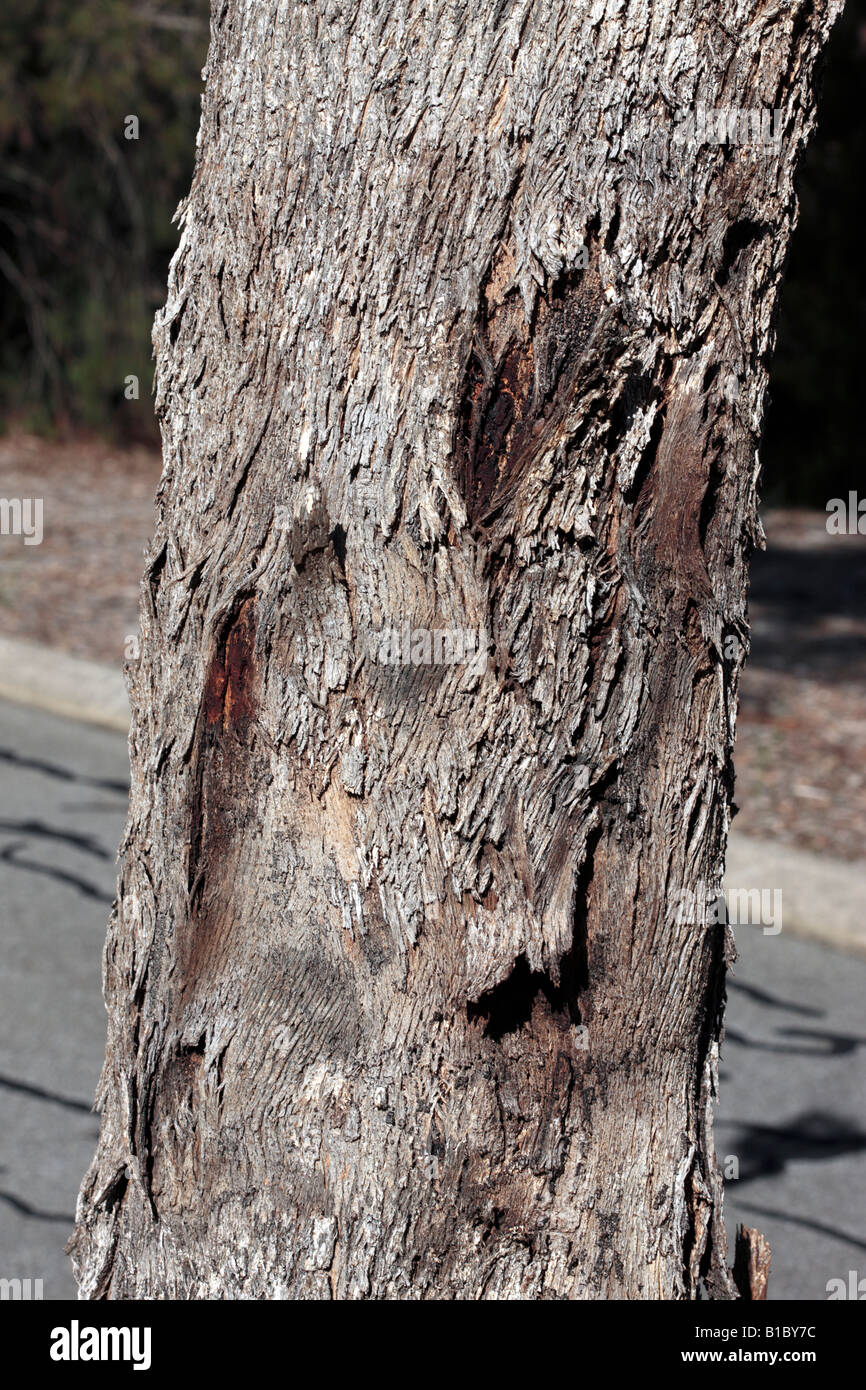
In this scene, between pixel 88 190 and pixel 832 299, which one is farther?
pixel 88 190

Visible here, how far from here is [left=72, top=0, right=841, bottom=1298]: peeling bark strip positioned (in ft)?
5.00

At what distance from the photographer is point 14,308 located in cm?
1197

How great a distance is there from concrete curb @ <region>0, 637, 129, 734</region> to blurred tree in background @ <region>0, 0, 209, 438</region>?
506 centimetres

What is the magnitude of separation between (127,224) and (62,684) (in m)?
6.40

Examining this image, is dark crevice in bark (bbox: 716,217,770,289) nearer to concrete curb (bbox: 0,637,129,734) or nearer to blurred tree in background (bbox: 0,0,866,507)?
concrete curb (bbox: 0,637,129,734)

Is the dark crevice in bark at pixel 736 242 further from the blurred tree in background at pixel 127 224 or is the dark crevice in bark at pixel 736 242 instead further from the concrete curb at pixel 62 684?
the blurred tree in background at pixel 127 224

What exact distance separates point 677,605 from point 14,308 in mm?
11440

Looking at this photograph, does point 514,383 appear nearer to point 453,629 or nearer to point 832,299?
point 453,629

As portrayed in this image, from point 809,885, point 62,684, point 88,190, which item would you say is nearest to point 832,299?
point 88,190

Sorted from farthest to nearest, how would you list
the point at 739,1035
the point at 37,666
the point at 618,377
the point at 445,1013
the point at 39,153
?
the point at 39,153, the point at 37,666, the point at 739,1035, the point at 445,1013, the point at 618,377

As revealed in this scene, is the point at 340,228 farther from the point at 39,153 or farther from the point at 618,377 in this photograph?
the point at 39,153

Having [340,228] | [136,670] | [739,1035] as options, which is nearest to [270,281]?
[340,228]

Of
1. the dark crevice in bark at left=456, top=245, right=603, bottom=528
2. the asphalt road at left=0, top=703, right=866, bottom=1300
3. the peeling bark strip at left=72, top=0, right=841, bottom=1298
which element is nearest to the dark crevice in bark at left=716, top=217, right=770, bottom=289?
the peeling bark strip at left=72, top=0, right=841, bottom=1298

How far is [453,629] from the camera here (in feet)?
5.20
